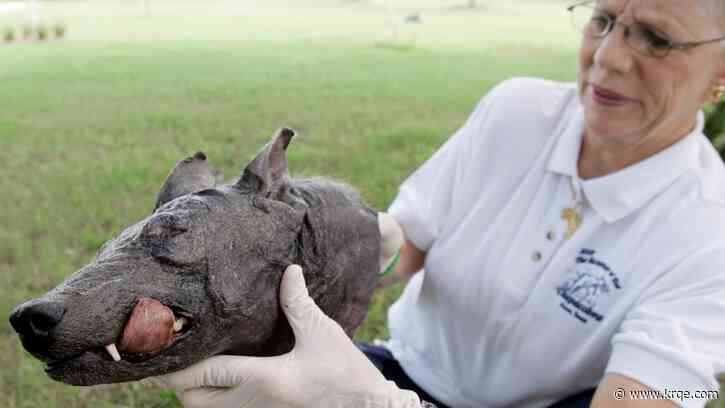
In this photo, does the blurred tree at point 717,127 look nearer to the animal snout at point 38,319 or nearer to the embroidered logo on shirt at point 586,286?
the embroidered logo on shirt at point 586,286

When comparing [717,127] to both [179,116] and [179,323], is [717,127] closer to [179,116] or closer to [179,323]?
[179,323]

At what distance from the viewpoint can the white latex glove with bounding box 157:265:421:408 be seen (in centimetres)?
132

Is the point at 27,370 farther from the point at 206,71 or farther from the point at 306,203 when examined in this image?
the point at 206,71

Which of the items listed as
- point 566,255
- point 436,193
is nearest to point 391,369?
point 436,193

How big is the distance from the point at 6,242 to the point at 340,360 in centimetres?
315

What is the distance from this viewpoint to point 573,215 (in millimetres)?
1983

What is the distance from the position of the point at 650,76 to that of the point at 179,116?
5240 millimetres

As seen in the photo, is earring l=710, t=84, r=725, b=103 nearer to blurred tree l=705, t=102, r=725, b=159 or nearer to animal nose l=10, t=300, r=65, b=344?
blurred tree l=705, t=102, r=725, b=159

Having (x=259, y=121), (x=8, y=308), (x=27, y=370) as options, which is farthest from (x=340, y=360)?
(x=259, y=121)

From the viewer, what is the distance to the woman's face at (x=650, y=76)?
170cm

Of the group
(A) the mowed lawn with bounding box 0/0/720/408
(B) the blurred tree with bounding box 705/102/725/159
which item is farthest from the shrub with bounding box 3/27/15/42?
(B) the blurred tree with bounding box 705/102/725/159

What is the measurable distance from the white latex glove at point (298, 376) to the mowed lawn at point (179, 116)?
1524 millimetres

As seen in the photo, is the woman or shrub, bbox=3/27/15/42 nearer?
the woman

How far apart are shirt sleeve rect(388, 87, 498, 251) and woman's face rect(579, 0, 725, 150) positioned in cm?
43
